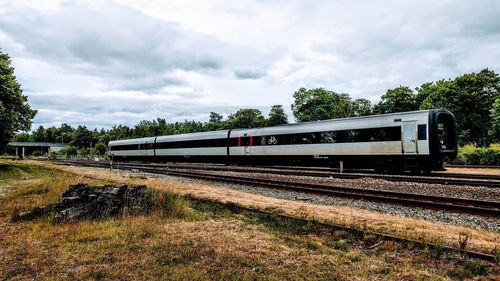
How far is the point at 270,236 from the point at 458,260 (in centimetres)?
332

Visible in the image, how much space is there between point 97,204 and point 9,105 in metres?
23.6

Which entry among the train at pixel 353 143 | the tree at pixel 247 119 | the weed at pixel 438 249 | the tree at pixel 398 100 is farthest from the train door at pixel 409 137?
the tree at pixel 247 119

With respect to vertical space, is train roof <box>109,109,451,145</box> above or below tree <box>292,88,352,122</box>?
below

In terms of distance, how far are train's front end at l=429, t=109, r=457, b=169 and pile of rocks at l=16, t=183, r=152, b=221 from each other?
1418 cm

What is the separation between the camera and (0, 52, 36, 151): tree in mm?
26562

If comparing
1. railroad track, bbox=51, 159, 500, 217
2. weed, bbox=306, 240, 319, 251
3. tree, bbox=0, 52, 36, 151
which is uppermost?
tree, bbox=0, 52, 36, 151

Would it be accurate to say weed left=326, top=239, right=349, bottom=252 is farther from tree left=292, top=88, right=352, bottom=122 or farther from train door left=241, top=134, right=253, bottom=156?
tree left=292, top=88, right=352, bottom=122

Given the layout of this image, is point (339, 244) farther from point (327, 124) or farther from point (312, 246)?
point (327, 124)

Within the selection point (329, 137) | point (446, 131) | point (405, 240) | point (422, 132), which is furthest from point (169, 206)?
point (446, 131)

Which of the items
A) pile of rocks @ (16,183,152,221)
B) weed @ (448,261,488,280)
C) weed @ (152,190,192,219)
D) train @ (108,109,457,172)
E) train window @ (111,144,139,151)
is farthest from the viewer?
train window @ (111,144,139,151)

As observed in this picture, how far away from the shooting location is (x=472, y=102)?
50.3 metres

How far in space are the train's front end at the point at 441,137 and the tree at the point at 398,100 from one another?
130 feet

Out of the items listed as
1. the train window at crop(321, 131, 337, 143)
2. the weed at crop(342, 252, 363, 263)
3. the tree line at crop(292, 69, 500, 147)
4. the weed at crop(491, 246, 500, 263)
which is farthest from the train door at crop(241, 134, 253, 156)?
the tree line at crop(292, 69, 500, 147)

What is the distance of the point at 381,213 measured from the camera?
31.5 feet
